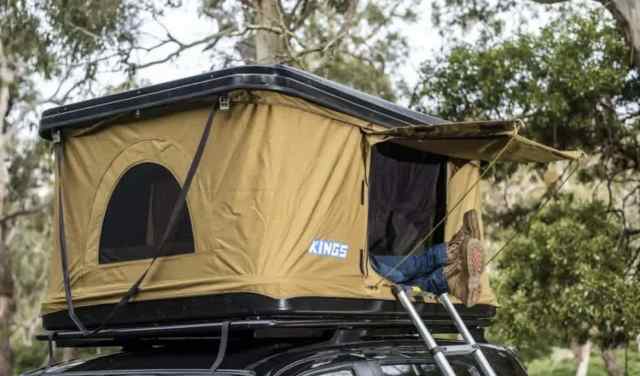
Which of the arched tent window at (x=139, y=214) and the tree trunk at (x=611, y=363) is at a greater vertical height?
the arched tent window at (x=139, y=214)

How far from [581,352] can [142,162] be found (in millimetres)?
22682

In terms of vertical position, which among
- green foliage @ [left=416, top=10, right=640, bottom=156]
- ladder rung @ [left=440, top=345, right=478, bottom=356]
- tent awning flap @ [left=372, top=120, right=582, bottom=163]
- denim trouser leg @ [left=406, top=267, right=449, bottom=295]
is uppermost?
green foliage @ [left=416, top=10, right=640, bottom=156]

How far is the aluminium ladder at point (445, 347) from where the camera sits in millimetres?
4527

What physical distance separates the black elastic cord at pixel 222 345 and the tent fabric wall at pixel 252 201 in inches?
10.2

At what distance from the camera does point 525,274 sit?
13391mm

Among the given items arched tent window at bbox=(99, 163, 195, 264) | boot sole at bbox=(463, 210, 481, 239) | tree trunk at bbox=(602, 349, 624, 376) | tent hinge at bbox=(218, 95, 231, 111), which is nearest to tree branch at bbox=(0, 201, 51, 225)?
tree trunk at bbox=(602, 349, 624, 376)

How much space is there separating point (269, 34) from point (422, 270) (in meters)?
13.0

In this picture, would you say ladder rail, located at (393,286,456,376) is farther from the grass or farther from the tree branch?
the grass

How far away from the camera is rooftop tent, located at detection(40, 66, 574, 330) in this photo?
4.59m

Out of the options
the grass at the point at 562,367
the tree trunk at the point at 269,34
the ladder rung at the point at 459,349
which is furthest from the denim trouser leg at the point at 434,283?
the grass at the point at 562,367

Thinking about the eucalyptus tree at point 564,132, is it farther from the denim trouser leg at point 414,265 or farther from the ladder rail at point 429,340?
the ladder rail at point 429,340

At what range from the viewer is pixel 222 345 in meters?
4.09

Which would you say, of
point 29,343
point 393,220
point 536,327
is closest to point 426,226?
point 393,220

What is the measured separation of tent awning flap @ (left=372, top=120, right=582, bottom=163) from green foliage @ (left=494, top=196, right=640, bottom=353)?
6.42 m
